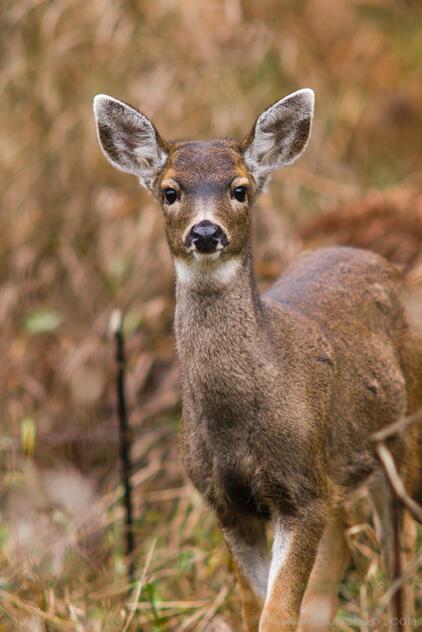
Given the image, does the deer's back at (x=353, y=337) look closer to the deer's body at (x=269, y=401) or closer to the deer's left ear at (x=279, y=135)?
the deer's body at (x=269, y=401)

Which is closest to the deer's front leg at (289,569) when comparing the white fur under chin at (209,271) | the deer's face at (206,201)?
the white fur under chin at (209,271)

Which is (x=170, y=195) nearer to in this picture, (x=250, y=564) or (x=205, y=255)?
(x=205, y=255)

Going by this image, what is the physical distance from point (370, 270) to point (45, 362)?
287cm

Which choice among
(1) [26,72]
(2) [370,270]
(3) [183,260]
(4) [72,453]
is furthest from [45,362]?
(3) [183,260]

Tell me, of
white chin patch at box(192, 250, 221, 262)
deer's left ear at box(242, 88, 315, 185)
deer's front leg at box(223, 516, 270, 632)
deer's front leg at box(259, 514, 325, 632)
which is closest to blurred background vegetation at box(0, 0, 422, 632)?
deer's front leg at box(223, 516, 270, 632)

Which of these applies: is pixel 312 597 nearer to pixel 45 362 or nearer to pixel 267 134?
pixel 267 134

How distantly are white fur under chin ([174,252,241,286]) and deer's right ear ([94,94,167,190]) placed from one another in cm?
64

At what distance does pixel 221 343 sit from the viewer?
4.37 meters

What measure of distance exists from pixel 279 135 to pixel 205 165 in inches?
21.3

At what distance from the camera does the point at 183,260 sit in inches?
173

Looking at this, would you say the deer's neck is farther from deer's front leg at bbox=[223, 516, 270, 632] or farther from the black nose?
deer's front leg at bbox=[223, 516, 270, 632]

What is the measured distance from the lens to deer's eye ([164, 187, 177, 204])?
4504 millimetres

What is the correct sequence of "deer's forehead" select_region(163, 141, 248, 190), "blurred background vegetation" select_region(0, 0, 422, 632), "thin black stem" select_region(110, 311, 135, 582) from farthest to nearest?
"thin black stem" select_region(110, 311, 135, 582) < "blurred background vegetation" select_region(0, 0, 422, 632) < "deer's forehead" select_region(163, 141, 248, 190)

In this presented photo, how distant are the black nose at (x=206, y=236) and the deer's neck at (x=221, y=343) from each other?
230 millimetres
